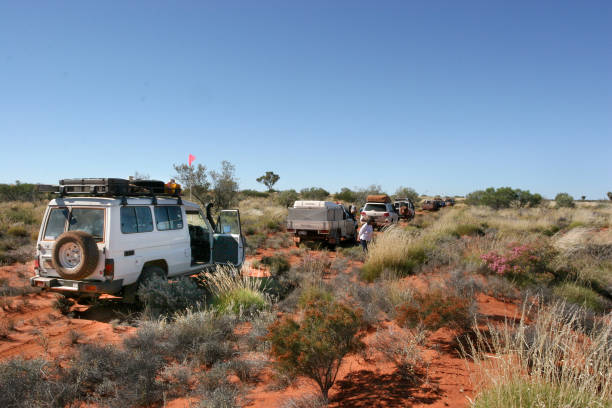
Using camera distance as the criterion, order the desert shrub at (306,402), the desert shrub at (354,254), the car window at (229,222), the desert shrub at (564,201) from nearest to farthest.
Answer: the desert shrub at (306,402) → the car window at (229,222) → the desert shrub at (354,254) → the desert shrub at (564,201)

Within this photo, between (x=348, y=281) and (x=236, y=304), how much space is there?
3.07 meters

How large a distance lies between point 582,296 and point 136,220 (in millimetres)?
8798

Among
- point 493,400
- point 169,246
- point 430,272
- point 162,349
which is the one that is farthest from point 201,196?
point 493,400

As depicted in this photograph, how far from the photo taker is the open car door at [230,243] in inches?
325

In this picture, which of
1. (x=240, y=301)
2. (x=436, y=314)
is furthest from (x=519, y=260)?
(x=240, y=301)

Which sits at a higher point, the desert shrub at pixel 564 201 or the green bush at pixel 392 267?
the desert shrub at pixel 564 201

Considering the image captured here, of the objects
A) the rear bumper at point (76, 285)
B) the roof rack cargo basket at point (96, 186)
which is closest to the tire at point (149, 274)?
the rear bumper at point (76, 285)

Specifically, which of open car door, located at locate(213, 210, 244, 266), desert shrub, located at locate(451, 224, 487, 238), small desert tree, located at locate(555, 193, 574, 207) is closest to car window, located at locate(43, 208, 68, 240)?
open car door, located at locate(213, 210, 244, 266)

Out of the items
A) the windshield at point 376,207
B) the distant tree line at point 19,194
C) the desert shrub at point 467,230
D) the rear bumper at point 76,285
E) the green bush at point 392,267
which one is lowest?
the green bush at point 392,267

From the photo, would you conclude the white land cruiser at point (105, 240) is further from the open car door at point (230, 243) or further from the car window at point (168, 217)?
the open car door at point (230, 243)

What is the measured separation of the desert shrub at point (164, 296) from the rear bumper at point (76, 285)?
440 mm

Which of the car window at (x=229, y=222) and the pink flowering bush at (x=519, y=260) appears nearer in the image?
the pink flowering bush at (x=519, y=260)

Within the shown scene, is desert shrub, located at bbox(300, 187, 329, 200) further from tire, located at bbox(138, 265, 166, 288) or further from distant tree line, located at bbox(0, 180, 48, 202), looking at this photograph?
tire, located at bbox(138, 265, 166, 288)

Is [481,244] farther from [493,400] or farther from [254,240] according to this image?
[254,240]
